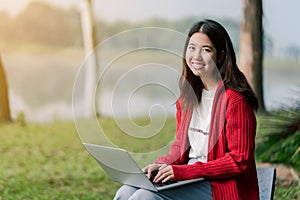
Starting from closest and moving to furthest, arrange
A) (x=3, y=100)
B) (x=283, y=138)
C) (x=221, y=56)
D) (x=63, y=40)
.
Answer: (x=221, y=56)
(x=283, y=138)
(x=3, y=100)
(x=63, y=40)

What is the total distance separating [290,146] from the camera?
383 cm

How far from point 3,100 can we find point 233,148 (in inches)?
171

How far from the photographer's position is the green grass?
4.06 m

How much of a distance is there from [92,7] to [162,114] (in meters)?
4.16

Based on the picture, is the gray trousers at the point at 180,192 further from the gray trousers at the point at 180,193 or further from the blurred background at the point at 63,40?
the blurred background at the point at 63,40

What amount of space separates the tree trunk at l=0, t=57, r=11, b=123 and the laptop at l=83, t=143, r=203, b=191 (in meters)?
4.03

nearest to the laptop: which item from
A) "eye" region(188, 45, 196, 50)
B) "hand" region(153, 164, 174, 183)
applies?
"hand" region(153, 164, 174, 183)

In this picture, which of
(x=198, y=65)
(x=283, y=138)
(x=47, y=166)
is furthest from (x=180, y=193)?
(x=47, y=166)

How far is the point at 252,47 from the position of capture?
5.38 m

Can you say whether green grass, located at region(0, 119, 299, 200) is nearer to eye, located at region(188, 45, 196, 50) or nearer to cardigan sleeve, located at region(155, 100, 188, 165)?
cardigan sleeve, located at region(155, 100, 188, 165)

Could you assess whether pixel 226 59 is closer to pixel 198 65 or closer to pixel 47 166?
pixel 198 65

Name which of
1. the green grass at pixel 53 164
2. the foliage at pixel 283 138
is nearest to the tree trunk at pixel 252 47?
the green grass at pixel 53 164

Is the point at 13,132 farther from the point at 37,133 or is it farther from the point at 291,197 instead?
the point at 291,197

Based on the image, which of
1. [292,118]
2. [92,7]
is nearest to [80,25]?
[92,7]
